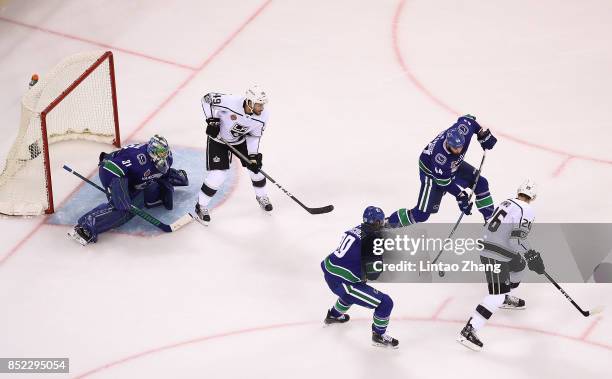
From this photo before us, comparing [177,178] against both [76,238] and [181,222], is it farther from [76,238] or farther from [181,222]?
[76,238]

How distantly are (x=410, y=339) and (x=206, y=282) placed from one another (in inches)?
54.8

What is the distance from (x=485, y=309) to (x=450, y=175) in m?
0.98

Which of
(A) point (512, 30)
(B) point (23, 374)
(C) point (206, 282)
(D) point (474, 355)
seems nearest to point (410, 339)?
(D) point (474, 355)

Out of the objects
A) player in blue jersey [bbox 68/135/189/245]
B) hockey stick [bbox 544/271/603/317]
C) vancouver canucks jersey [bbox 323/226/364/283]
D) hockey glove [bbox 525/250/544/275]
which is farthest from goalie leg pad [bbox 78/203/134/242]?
hockey stick [bbox 544/271/603/317]

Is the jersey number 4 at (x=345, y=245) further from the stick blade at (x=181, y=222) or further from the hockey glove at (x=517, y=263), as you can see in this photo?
the stick blade at (x=181, y=222)

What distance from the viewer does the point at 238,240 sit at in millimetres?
8102

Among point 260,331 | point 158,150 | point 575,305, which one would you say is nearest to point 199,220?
point 158,150

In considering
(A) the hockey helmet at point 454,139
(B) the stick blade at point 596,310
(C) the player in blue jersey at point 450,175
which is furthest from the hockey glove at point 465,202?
(B) the stick blade at point 596,310

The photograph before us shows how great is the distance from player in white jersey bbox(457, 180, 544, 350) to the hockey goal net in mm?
3050

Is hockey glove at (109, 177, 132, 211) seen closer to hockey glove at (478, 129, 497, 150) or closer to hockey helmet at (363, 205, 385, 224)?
hockey helmet at (363, 205, 385, 224)

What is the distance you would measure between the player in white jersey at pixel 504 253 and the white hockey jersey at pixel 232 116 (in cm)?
174

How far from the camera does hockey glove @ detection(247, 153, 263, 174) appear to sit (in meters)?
7.98

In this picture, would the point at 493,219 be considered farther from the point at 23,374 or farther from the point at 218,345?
the point at 23,374

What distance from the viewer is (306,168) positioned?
8.75 meters
